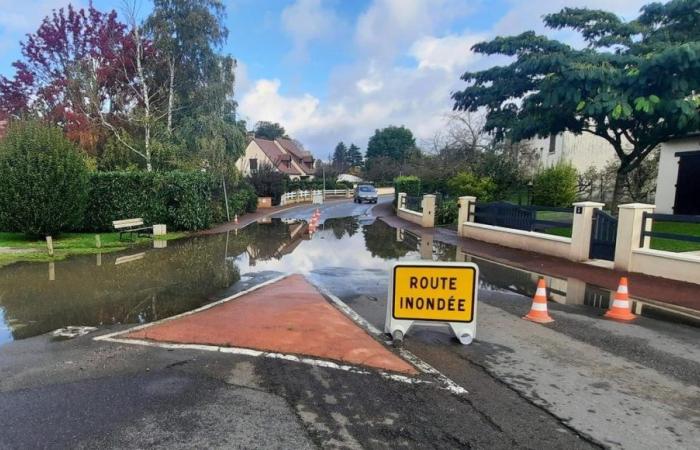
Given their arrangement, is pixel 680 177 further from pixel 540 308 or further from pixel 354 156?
pixel 354 156

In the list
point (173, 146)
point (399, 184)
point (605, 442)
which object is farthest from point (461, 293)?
point (399, 184)

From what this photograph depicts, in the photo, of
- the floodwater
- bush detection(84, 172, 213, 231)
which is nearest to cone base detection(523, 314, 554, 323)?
the floodwater

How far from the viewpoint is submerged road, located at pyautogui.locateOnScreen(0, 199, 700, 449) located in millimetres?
3477

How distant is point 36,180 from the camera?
46.6ft

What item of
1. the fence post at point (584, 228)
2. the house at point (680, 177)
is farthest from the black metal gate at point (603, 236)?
the house at point (680, 177)

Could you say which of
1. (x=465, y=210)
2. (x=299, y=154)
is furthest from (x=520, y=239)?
(x=299, y=154)

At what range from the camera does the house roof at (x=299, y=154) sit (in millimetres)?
72188

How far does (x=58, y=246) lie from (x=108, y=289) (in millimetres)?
6915

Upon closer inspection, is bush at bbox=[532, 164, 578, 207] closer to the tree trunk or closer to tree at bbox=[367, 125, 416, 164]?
the tree trunk

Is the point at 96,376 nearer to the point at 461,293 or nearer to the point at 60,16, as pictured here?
the point at 461,293

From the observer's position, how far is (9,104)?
28.5m

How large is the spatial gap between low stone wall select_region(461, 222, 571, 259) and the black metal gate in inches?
26.6

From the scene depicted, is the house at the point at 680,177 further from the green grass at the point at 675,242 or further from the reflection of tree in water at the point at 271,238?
the reflection of tree in water at the point at 271,238

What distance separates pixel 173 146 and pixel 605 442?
25038 millimetres
